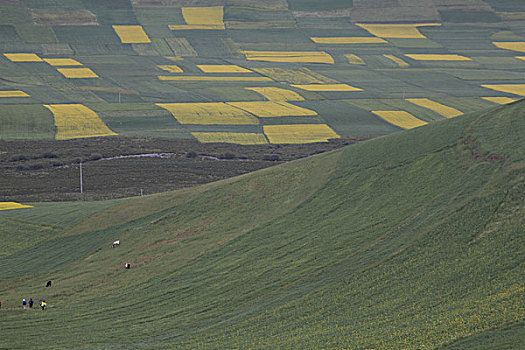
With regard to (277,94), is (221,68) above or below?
below

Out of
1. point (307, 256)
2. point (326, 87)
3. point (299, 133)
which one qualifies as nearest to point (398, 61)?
point (326, 87)

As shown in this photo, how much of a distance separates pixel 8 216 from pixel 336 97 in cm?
7595

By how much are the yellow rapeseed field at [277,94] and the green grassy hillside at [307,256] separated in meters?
62.8

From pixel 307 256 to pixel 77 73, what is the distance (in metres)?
106

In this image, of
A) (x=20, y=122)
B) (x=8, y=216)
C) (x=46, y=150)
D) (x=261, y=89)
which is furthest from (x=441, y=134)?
(x=261, y=89)

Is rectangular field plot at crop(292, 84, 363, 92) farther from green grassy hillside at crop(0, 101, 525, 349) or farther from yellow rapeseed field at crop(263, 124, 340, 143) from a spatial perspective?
green grassy hillside at crop(0, 101, 525, 349)

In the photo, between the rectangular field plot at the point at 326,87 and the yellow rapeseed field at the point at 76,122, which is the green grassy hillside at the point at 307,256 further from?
the rectangular field plot at the point at 326,87

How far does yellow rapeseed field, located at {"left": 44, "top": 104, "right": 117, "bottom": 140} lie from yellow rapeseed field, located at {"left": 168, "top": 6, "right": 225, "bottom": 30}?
64746 mm

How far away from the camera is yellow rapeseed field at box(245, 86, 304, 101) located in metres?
128

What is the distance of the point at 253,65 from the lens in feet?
513

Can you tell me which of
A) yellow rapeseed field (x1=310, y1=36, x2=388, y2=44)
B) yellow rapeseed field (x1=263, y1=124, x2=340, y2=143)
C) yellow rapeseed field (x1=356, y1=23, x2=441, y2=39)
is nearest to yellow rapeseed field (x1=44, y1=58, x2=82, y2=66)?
yellow rapeseed field (x1=263, y1=124, x2=340, y2=143)

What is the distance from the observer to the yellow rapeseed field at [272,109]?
116 m

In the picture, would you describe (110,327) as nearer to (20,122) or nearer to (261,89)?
(20,122)

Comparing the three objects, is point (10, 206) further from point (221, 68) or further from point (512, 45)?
point (512, 45)
